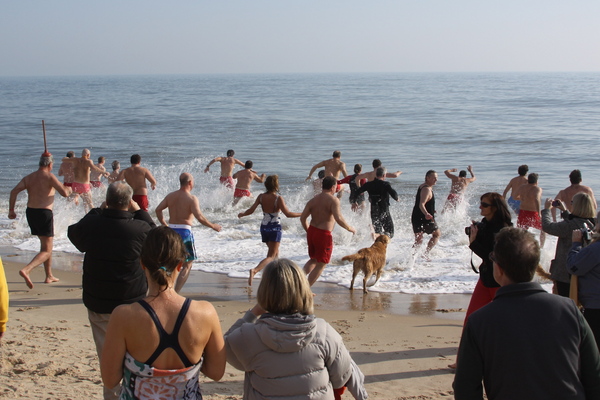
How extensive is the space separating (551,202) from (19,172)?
21.2m

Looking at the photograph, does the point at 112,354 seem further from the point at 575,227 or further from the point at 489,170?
the point at 489,170

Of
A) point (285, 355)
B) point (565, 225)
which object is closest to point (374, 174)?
point (565, 225)

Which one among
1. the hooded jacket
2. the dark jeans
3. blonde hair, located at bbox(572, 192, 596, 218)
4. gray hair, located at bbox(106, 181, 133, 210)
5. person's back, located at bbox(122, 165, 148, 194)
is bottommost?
person's back, located at bbox(122, 165, 148, 194)

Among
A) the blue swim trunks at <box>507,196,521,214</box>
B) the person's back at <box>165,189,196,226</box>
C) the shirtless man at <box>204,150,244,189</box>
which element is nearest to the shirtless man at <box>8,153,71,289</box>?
the person's back at <box>165,189,196,226</box>

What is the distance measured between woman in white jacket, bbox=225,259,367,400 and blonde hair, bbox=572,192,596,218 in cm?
271

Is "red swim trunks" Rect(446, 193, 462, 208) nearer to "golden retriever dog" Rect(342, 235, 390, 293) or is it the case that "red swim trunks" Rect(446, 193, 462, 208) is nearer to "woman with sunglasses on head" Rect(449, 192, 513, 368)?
"golden retriever dog" Rect(342, 235, 390, 293)

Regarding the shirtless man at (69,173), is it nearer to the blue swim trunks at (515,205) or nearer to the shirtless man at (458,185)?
the shirtless man at (458,185)

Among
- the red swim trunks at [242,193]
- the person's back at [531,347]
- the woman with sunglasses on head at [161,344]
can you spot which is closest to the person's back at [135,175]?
the red swim trunks at [242,193]

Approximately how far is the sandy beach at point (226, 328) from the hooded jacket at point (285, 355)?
6.39ft

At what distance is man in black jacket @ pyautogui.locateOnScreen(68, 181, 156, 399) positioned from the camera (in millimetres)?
3744

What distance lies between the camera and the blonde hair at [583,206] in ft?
14.5

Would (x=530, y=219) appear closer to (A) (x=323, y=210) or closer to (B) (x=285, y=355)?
(A) (x=323, y=210)

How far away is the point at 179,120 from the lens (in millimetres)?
40250

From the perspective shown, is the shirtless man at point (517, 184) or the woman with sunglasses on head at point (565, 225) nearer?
the woman with sunglasses on head at point (565, 225)
